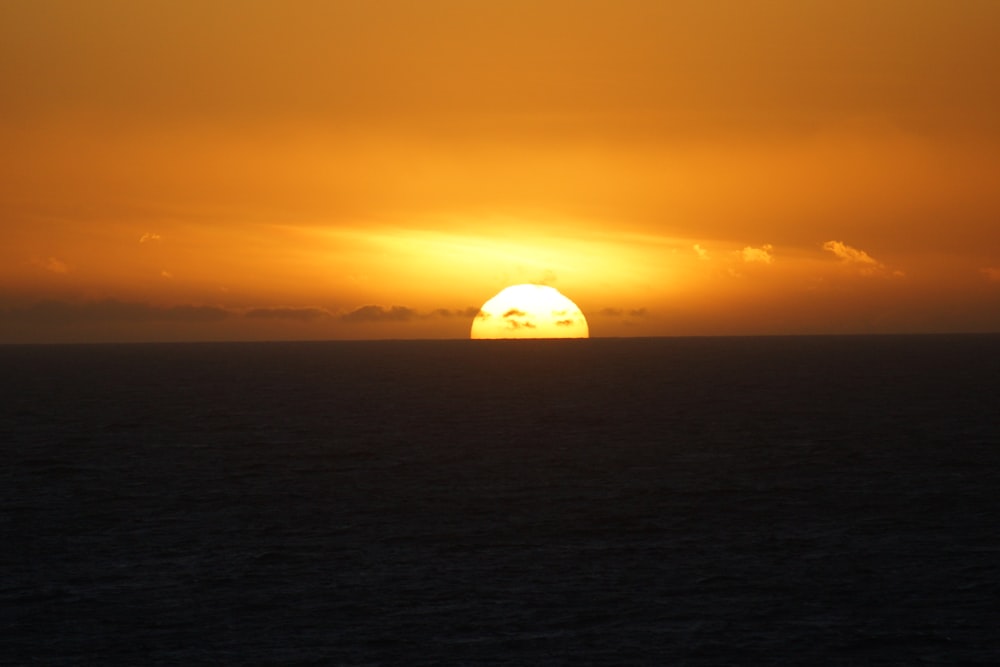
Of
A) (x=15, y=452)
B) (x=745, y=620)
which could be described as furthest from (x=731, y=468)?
(x=15, y=452)

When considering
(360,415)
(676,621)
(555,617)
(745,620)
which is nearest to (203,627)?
(555,617)

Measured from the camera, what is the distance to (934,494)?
58156mm

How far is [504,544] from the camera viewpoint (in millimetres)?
46844

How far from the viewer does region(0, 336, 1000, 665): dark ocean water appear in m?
33.8

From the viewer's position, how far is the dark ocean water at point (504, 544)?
33812 mm

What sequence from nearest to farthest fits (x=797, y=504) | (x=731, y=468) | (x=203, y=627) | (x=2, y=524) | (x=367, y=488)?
(x=203, y=627)
(x=2, y=524)
(x=797, y=504)
(x=367, y=488)
(x=731, y=468)

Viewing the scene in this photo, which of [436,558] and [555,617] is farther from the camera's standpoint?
[436,558]

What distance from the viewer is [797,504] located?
5662 centimetres

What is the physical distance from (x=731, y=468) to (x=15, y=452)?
49.0m

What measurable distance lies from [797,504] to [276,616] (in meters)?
29.8

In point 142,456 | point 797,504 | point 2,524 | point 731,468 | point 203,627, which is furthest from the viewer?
point 142,456

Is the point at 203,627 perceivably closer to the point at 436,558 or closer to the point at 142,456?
the point at 436,558

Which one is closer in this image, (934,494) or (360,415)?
(934,494)

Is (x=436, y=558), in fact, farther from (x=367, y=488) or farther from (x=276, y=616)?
(x=367, y=488)
